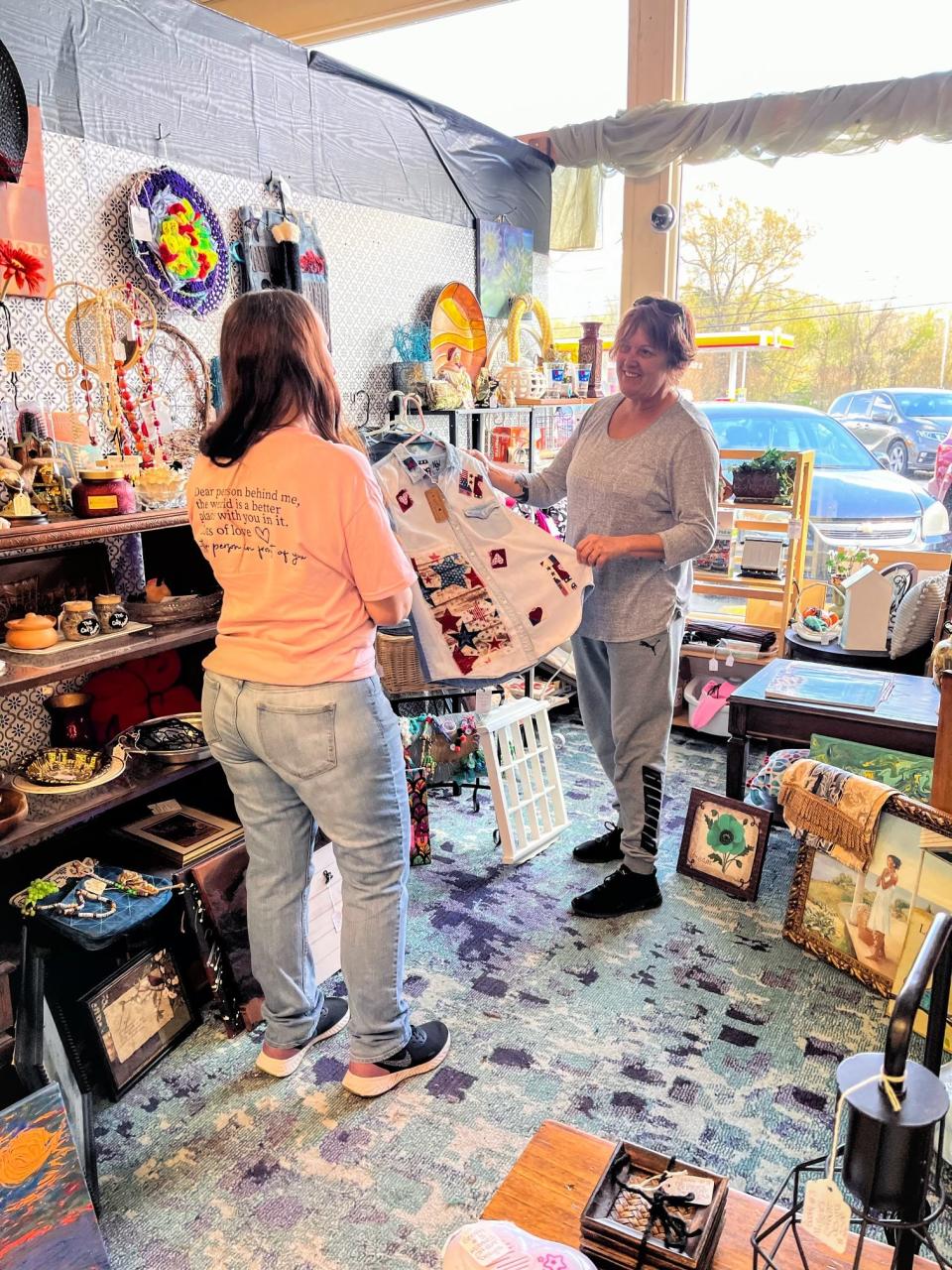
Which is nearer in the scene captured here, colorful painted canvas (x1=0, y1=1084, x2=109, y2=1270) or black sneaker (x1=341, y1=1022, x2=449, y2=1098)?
colorful painted canvas (x1=0, y1=1084, x2=109, y2=1270)

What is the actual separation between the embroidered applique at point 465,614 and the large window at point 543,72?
234cm

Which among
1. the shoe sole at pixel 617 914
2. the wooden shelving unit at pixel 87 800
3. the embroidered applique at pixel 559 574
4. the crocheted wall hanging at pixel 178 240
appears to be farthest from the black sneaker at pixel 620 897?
the crocheted wall hanging at pixel 178 240

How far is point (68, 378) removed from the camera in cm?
219

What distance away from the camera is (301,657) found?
5.45 ft

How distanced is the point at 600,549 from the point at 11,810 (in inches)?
58.2

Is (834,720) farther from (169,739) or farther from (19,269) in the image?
(19,269)

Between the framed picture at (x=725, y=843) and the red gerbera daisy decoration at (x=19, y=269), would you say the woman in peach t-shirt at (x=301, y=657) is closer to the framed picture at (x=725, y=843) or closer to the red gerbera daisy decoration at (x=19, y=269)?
the red gerbera daisy decoration at (x=19, y=269)

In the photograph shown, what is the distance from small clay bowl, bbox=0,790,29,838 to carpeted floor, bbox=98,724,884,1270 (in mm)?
643

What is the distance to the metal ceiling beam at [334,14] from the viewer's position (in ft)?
14.3

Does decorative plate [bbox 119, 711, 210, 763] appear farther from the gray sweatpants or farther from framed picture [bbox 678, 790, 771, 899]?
framed picture [bbox 678, 790, 771, 899]

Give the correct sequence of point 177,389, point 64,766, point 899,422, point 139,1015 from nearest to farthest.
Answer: point 139,1015
point 64,766
point 177,389
point 899,422

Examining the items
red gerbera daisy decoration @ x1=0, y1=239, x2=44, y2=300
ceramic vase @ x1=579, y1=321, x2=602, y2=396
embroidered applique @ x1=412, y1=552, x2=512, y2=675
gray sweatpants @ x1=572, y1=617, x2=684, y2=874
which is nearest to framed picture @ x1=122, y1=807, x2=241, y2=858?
embroidered applique @ x1=412, y1=552, x2=512, y2=675

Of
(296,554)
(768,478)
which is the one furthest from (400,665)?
(768,478)

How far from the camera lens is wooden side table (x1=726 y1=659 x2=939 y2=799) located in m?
2.59
